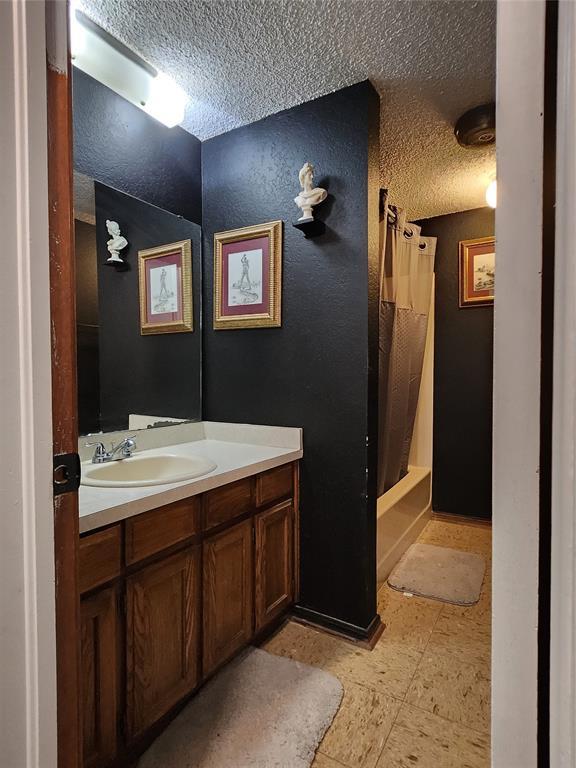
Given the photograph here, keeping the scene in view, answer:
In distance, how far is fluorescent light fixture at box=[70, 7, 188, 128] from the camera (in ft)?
4.73

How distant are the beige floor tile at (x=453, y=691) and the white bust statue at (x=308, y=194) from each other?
6.44 ft

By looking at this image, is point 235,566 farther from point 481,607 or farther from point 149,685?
point 481,607

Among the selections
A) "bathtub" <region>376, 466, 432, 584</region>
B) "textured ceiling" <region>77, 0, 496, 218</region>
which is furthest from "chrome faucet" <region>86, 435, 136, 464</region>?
"textured ceiling" <region>77, 0, 496, 218</region>

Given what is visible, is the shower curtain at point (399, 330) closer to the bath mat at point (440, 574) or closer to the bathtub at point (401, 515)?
the bathtub at point (401, 515)

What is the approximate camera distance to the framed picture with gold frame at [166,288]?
194 centimetres

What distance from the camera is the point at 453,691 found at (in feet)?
4.84

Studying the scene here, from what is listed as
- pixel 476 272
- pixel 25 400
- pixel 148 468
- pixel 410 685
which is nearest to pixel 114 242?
pixel 148 468

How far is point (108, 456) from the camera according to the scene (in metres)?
1.62

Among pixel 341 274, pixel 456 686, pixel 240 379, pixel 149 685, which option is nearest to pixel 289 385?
pixel 240 379

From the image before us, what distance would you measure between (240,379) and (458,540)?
201cm

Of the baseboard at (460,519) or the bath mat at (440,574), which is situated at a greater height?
the baseboard at (460,519)

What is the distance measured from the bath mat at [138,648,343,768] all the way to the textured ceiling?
2419mm

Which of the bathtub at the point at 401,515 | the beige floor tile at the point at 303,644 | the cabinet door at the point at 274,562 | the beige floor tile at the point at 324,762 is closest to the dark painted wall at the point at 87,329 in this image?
the cabinet door at the point at 274,562

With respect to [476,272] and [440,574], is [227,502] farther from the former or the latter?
[476,272]
